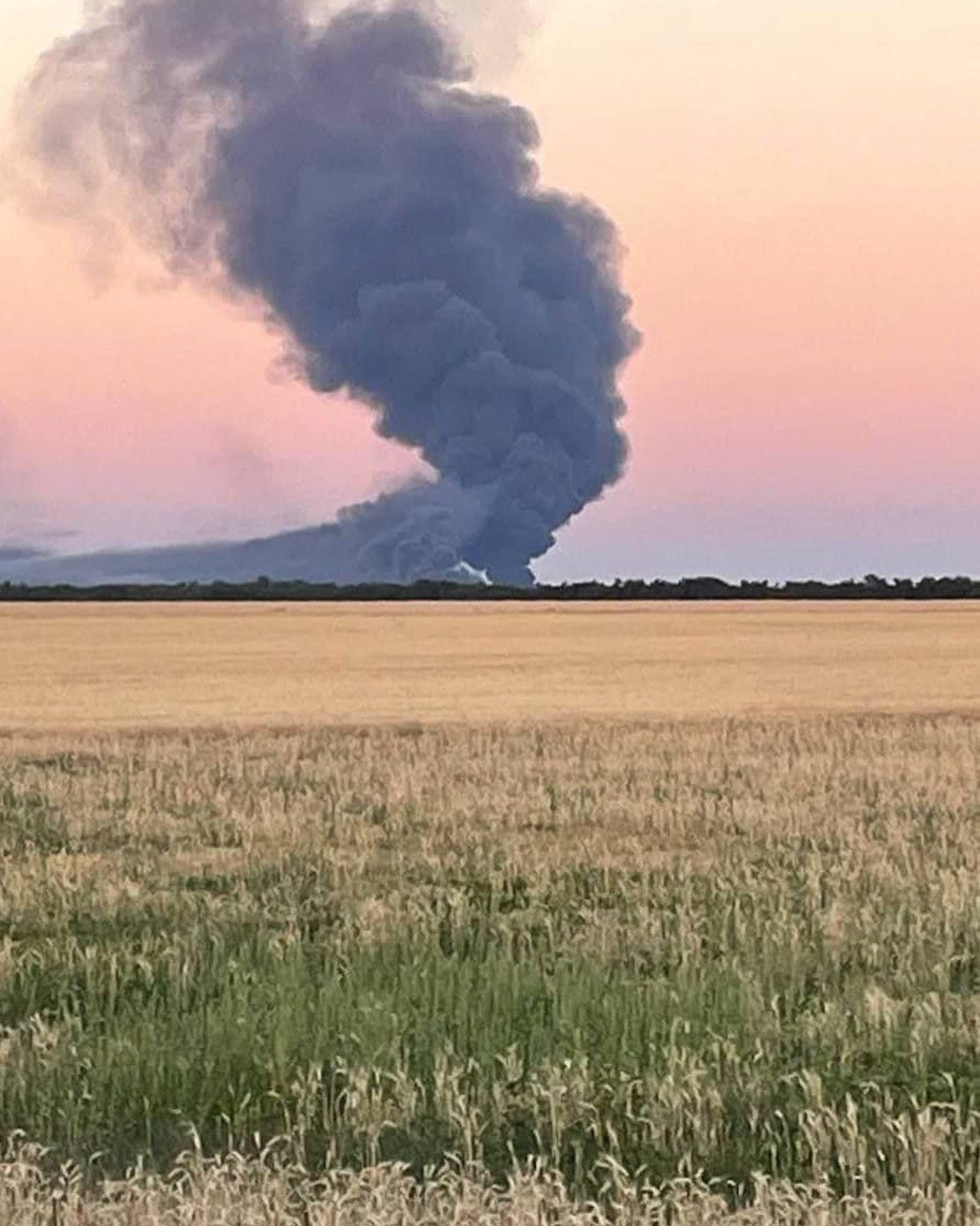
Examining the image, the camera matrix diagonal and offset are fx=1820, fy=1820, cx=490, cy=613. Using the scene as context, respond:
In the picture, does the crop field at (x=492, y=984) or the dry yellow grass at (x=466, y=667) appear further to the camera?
the dry yellow grass at (x=466, y=667)

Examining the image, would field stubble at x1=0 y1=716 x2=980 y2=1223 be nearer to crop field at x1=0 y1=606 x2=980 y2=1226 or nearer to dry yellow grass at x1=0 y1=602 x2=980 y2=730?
crop field at x1=0 y1=606 x2=980 y2=1226

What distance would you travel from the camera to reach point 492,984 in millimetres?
10367

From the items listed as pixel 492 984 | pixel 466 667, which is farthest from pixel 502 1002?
pixel 466 667

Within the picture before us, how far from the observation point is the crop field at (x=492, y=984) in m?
7.07

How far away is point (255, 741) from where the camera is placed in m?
30.9

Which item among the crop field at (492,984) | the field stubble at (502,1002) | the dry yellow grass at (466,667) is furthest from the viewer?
the dry yellow grass at (466,667)

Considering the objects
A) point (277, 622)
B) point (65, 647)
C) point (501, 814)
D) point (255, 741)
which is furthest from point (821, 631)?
point (501, 814)

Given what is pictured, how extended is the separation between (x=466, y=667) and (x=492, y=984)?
151 feet

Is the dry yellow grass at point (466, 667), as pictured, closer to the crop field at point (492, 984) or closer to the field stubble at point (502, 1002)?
the crop field at point (492, 984)

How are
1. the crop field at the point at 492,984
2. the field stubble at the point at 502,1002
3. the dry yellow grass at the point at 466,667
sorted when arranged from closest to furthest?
the crop field at the point at 492,984, the field stubble at the point at 502,1002, the dry yellow grass at the point at 466,667

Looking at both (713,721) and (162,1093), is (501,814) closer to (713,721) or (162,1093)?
(162,1093)

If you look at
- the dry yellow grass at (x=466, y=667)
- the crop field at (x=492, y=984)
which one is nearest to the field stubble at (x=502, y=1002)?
the crop field at (x=492, y=984)

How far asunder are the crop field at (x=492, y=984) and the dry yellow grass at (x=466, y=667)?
36.3ft

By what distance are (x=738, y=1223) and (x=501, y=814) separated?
43.4 ft
